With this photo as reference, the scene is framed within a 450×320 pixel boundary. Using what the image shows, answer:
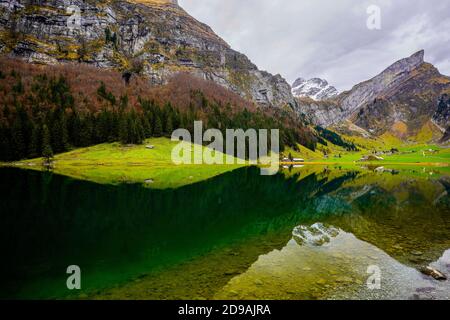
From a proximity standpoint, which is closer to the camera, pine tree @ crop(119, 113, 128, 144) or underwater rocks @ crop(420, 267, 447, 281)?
underwater rocks @ crop(420, 267, 447, 281)

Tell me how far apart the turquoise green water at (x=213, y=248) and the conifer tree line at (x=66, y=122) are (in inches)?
2906

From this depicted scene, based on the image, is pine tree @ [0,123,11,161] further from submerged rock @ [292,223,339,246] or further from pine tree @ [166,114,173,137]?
submerged rock @ [292,223,339,246]

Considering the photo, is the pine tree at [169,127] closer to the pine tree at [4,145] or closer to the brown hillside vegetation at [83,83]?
the brown hillside vegetation at [83,83]

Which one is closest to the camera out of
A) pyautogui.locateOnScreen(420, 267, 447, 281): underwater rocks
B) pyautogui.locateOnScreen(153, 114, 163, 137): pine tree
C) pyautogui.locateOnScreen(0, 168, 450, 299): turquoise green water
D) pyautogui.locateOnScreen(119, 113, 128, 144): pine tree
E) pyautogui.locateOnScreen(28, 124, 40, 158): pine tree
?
pyautogui.locateOnScreen(0, 168, 450, 299): turquoise green water

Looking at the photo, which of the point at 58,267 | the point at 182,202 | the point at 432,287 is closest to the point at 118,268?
the point at 58,267

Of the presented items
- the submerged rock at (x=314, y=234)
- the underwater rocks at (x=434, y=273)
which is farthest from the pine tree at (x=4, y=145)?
the underwater rocks at (x=434, y=273)

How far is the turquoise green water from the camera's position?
606 inches

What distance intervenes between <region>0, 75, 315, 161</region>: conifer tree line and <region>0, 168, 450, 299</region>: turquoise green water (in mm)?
73804

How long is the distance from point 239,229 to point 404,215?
21907mm

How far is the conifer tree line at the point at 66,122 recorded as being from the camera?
335ft

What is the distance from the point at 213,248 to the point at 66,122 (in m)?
114

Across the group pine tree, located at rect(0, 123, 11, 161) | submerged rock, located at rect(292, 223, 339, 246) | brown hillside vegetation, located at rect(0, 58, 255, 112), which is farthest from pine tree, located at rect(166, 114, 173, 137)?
submerged rock, located at rect(292, 223, 339, 246)

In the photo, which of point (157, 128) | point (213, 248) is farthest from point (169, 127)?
point (213, 248)

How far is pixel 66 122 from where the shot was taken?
373ft
